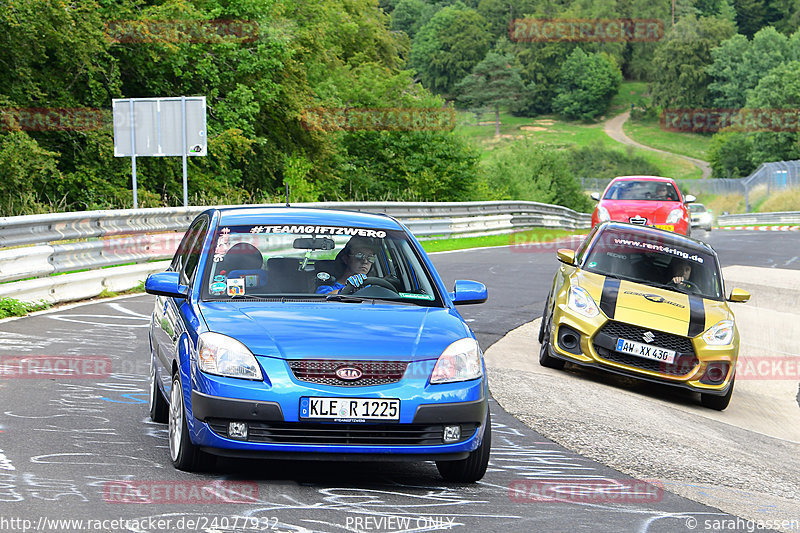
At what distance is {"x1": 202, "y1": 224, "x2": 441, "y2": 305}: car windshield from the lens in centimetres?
645

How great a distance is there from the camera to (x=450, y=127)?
167 feet

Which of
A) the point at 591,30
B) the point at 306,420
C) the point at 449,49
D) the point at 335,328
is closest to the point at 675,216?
the point at 335,328

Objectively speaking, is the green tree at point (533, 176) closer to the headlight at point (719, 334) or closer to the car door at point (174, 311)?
the headlight at point (719, 334)

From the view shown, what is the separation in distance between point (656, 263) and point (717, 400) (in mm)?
1809

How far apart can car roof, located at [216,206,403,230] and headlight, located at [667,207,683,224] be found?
1561 centimetres

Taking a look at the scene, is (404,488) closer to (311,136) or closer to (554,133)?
(311,136)

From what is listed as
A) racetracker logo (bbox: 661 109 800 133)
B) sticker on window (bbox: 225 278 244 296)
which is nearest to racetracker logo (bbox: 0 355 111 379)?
sticker on window (bbox: 225 278 244 296)

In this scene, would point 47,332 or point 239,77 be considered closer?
point 47,332

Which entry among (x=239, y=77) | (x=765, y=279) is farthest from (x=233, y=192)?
(x=765, y=279)

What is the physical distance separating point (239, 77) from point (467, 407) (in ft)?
101

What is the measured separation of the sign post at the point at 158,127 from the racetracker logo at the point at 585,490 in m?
17.1

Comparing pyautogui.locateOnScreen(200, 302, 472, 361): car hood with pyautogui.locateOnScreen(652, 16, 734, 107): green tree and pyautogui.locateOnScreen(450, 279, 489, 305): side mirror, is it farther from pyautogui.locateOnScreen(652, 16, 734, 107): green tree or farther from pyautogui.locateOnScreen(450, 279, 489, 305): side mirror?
pyautogui.locateOnScreen(652, 16, 734, 107): green tree

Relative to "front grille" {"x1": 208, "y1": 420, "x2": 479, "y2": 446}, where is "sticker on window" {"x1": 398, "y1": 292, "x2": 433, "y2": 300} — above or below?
above

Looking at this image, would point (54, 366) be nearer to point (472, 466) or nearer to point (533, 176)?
point (472, 466)
